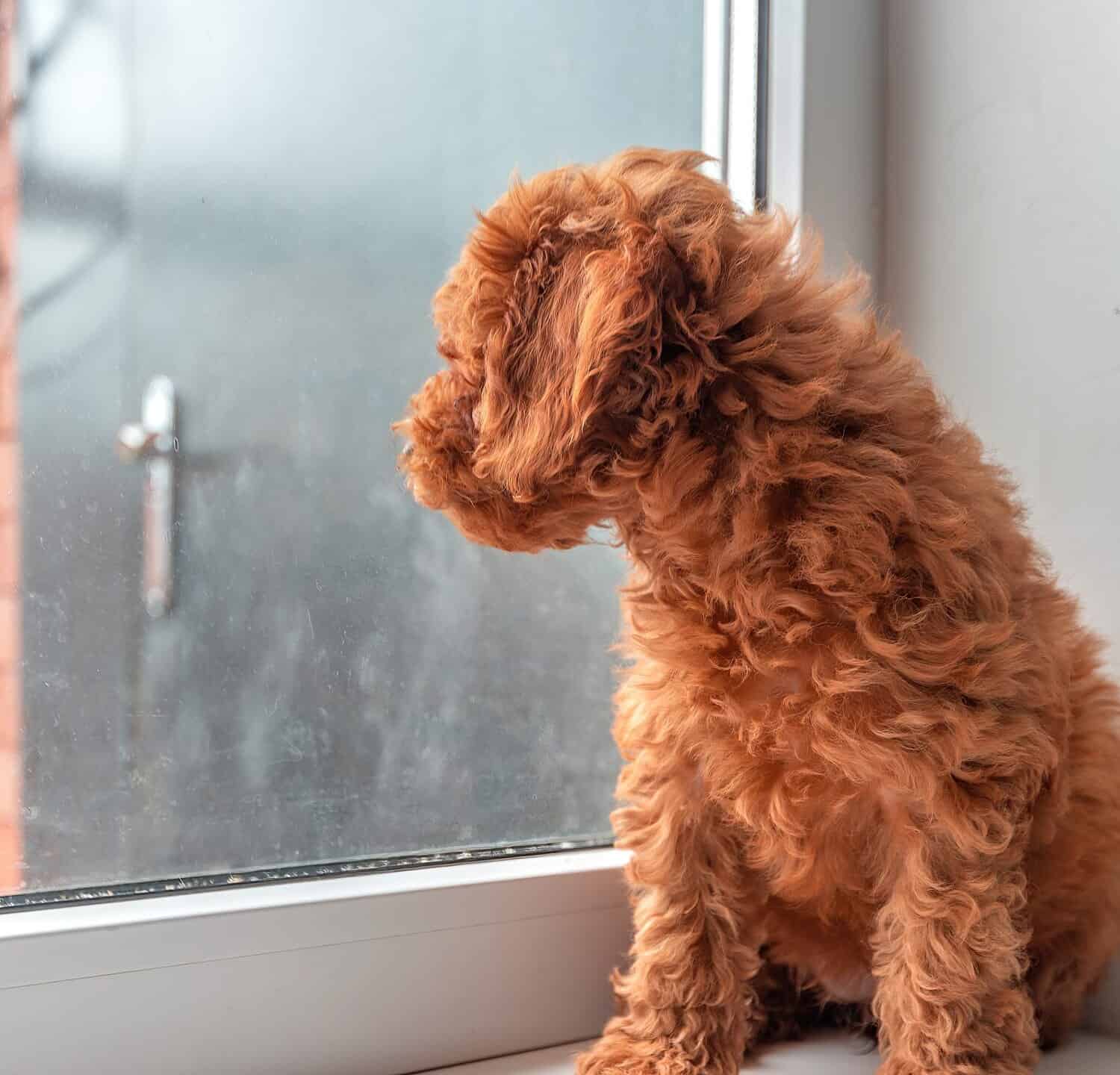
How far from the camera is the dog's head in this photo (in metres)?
0.91

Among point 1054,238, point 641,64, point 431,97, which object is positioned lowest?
point 1054,238

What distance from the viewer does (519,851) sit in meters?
1.34

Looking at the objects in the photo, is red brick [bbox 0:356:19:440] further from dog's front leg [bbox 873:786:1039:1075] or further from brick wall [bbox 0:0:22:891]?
dog's front leg [bbox 873:786:1039:1075]

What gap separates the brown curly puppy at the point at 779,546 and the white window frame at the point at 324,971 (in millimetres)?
196

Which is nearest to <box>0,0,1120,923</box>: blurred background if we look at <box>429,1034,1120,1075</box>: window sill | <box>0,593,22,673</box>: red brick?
<box>0,593,22,673</box>: red brick

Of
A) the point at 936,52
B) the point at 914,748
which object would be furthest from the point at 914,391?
the point at 936,52

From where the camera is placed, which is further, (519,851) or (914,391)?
(519,851)

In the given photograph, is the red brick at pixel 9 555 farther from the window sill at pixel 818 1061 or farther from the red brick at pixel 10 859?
the window sill at pixel 818 1061

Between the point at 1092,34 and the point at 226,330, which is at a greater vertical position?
the point at 1092,34

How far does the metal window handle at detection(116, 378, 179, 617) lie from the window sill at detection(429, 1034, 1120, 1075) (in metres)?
0.56

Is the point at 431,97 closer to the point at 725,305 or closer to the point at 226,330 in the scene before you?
the point at 226,330

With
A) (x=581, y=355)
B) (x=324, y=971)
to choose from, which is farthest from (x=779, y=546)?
(x=324, y=971)

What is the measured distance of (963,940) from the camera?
0.98m

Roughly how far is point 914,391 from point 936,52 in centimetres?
71
